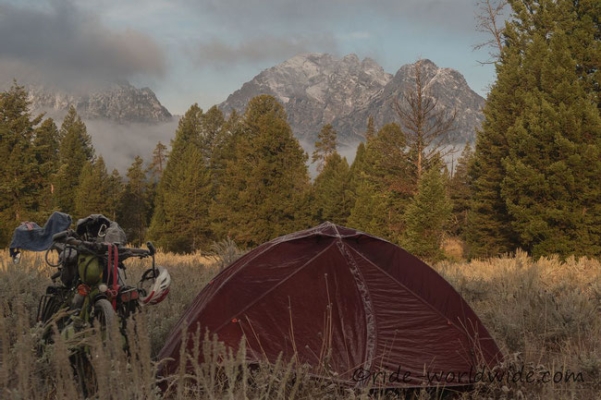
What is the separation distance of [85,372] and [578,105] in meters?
21.5

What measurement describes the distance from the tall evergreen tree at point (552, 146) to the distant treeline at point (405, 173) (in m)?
0.06

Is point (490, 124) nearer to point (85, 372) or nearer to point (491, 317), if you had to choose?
point (491, 317)

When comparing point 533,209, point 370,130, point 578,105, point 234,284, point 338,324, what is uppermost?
point 370,130

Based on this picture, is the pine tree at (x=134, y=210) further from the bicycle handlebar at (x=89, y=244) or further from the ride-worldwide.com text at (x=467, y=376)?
the ride-worldwide.com text at (x=467, y=376)

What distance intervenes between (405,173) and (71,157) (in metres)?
32.7

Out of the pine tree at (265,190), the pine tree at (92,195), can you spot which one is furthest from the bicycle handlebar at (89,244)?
the pine tree at (92,195)

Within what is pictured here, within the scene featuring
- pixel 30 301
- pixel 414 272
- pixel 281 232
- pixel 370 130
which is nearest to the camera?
pixel 414 272

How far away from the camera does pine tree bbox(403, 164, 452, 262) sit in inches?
973

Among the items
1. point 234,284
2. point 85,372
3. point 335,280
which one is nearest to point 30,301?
point 85,372

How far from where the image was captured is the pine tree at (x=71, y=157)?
1804 inches

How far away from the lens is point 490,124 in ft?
92.6

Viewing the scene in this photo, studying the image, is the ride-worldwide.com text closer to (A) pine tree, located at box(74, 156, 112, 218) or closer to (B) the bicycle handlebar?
(B) the bicycle handlebar

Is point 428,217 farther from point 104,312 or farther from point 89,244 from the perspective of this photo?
point 104,312

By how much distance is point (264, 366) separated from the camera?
13.6 ft
